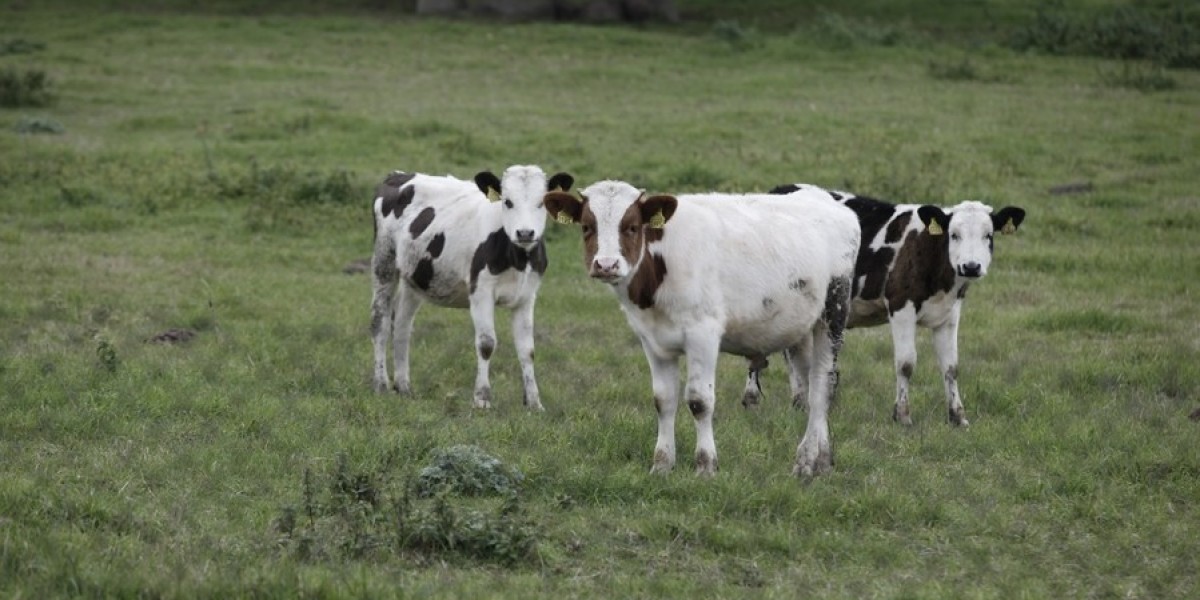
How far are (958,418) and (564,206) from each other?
4003 mm

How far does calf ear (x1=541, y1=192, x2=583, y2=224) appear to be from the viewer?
987cm

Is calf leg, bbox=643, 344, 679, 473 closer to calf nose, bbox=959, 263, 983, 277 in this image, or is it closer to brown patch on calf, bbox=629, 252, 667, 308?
brown patch on calf, bbox=629, 252, 667, 308

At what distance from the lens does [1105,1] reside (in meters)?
41.6

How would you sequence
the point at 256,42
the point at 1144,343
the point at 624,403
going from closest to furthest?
the point at 624,403 → the point at 1144,343 → the point at 256,42

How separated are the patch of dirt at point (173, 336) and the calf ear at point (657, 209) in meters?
6.28

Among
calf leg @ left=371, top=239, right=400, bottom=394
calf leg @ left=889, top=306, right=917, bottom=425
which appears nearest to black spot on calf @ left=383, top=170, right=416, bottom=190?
calf leg @ left=371, top=239, right=400, bottom=394

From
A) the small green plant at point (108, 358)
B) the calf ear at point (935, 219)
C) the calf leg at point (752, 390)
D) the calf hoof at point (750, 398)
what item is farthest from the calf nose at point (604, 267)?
the small green plant at point (108, 358)

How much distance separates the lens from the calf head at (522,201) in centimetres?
1213

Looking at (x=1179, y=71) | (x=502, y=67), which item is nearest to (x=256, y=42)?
(x=502, y=67)

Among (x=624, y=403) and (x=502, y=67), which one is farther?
(x=502, y=67)

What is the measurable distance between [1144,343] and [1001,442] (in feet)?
13.0

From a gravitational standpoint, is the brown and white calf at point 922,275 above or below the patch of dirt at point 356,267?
above

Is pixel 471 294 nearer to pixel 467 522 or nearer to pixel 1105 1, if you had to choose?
pixel 467 522

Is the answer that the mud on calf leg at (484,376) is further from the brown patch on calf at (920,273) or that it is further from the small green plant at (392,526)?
the brown patch on calf at (920,273)
